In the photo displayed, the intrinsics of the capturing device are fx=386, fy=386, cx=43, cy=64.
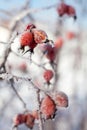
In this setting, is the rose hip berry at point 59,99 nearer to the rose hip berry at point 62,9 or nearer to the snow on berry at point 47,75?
the snow on berry at point 47,75

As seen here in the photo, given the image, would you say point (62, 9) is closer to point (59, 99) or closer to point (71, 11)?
point (71, 11)

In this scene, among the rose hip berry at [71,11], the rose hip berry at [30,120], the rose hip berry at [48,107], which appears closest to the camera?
the rose hip berry at [48,107]

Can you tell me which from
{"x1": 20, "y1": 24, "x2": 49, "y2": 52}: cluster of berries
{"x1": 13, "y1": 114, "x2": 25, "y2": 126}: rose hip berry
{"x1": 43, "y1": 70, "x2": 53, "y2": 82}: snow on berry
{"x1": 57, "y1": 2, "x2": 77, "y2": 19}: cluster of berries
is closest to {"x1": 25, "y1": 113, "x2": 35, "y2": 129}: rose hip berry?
{"x1": 13, "y1": 114, "x2": 25, "y2": 126}: rose hip berry

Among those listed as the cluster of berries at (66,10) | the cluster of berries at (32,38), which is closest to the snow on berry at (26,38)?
the cluster of berries at (32,38)

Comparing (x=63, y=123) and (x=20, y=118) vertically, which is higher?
(x=20, y=118)

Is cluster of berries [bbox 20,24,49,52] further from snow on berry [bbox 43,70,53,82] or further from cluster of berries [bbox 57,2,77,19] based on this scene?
cluster of berries [bbox 57,2,77,19]

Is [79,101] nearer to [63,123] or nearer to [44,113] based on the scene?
[63,123]

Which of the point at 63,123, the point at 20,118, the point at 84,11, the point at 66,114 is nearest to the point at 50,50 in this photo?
the point at 20,118

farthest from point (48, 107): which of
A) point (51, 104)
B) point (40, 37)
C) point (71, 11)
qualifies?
point (71, 11)
